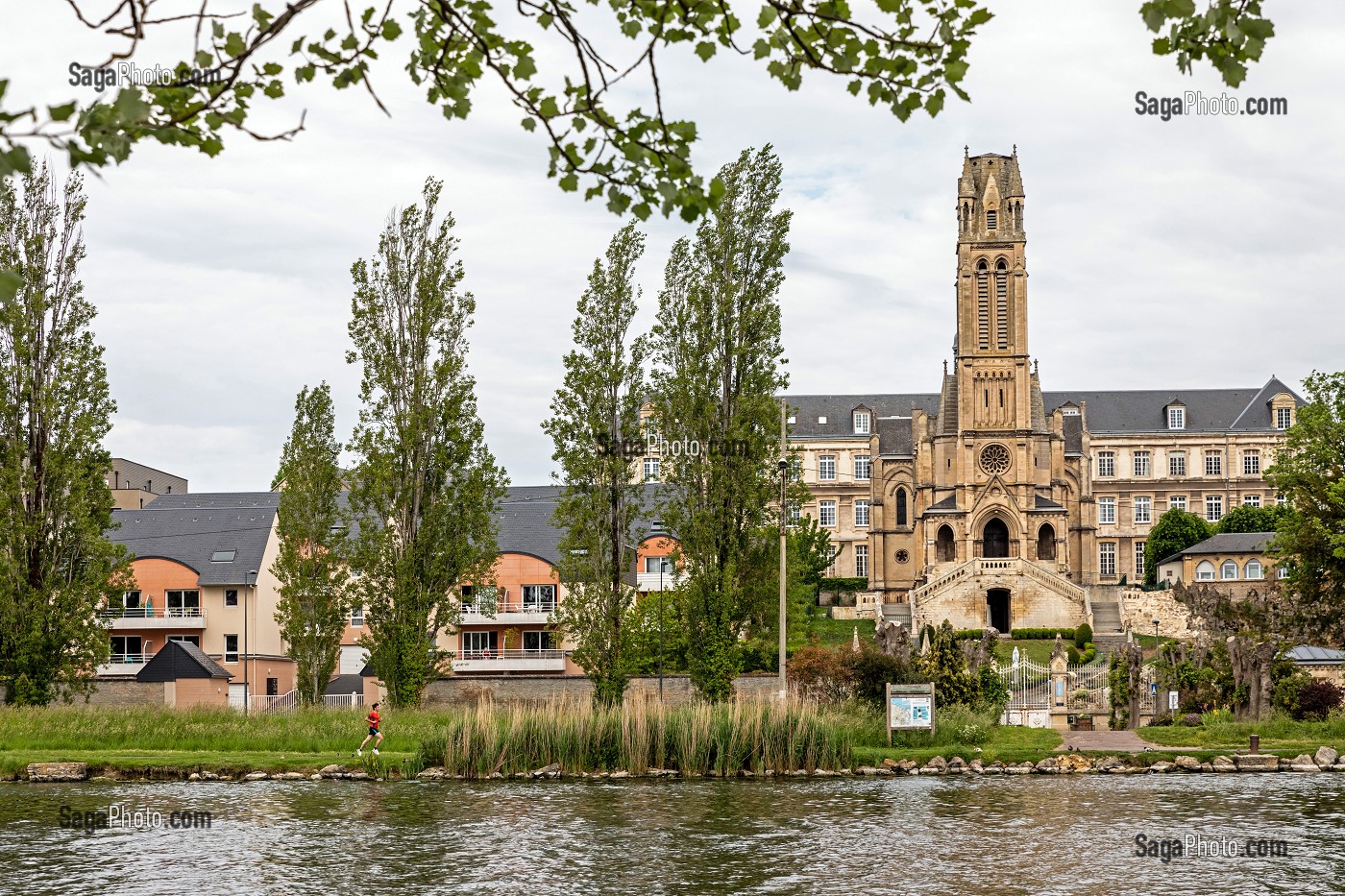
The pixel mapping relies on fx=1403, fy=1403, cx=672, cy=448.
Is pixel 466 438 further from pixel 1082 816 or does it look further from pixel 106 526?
pixel 1082 816

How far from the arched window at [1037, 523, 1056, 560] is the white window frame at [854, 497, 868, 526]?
56.4 feet

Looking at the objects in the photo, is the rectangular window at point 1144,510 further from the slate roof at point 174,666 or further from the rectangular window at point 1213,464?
the slate roof at point 174,666

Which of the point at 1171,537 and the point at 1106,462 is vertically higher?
the point at 1106,462

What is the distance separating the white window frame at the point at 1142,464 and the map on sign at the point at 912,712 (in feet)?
256

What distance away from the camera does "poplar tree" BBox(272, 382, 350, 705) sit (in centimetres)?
4362

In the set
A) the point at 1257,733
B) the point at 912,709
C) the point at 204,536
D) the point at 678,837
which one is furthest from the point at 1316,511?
the point at 204,536

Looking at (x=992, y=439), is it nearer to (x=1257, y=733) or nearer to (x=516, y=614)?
(x=516, y=614)

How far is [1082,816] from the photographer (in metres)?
22.3

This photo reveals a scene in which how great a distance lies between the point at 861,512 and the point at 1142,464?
21.2m

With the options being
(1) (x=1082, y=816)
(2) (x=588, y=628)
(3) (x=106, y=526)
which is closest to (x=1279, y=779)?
(1) (x=1082, y=816)

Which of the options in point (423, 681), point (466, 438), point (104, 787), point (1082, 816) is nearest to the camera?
point (1082, 816)

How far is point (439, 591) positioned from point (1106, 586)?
54.5 m

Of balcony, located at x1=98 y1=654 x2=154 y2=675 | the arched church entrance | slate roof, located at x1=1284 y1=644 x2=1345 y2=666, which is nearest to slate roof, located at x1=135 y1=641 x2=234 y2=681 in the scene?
balcony, located at x1=98 y1=654 x2=154 y2=675

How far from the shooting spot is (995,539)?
305 ft
